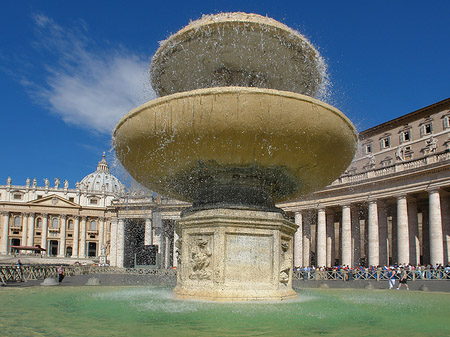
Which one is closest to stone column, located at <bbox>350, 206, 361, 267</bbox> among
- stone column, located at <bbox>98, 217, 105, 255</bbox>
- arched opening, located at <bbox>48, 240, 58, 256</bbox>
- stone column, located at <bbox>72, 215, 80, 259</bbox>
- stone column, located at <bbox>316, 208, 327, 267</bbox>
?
stone column, located at <bbox>316, 208, 327, 267</bbox>

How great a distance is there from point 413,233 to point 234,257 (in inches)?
1412

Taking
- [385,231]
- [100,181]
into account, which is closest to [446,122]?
[385,231]

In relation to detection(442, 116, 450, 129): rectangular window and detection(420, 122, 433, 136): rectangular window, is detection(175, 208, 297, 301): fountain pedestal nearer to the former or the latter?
detection(442, 116, 450, 129): rectangular window

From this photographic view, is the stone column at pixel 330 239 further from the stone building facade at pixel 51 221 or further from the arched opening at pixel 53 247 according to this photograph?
the arched opening at pixel 53 247

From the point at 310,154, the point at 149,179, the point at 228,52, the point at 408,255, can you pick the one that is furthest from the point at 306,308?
the point at 408,255

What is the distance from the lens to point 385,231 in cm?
4178

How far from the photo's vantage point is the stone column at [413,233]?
1550 inches

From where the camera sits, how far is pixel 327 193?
45.5 m

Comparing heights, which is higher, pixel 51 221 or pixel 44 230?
pixel 51 221

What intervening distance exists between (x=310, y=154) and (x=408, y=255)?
33.1 meters

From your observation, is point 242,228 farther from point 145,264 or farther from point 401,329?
point 145,264

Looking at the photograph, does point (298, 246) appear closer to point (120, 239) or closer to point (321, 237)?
point (321, 237)

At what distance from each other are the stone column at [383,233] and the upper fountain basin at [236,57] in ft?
112

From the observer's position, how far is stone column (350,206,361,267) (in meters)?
44.5
